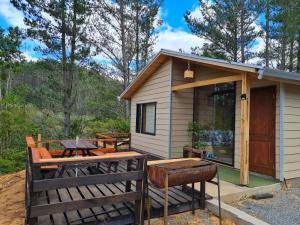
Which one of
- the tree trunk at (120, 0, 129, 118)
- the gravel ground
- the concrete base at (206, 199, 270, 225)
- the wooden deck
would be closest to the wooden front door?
the gravel ground

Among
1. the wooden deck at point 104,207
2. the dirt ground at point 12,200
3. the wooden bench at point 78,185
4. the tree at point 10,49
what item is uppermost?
the tree at point 10,49

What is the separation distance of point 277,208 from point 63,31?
11.7 metres

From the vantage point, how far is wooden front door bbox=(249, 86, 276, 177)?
559cm

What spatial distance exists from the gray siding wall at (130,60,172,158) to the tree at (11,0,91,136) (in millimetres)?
5289

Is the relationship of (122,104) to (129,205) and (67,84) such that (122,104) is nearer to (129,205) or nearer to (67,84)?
(67,84)

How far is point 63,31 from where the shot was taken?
12.4 metres

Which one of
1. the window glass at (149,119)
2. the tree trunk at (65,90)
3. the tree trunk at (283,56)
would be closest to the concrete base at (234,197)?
the window glass at (149,119)

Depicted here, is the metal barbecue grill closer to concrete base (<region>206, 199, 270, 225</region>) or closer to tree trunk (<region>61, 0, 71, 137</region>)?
concrete base (<region>206, 199, 270, 225</region>)

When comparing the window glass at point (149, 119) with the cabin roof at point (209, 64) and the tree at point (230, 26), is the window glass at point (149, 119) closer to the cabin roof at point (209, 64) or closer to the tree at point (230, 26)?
the cabin roof at point (209, 64)

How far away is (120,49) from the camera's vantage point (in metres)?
15.5

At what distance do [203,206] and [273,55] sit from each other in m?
12.7

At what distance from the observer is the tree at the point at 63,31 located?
12.0 metres

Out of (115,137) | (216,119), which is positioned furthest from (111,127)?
(216,119)

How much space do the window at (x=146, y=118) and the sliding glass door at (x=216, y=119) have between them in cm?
157
